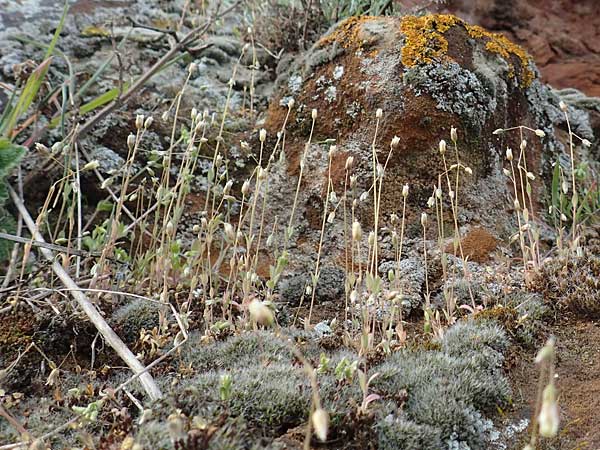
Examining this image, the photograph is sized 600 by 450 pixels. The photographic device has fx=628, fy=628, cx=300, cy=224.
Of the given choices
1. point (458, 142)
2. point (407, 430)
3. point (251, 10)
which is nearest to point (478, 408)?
point (407, 430)

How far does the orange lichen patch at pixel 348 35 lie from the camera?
12.0 ft

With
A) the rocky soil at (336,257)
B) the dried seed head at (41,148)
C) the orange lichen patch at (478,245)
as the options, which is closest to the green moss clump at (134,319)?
the rocky soil at (336,257)

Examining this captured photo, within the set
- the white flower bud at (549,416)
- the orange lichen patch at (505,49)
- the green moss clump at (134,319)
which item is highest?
the orange lichen patch at (505,49)

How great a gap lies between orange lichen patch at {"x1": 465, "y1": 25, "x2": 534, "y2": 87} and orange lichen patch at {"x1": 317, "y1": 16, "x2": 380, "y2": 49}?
0.60 m

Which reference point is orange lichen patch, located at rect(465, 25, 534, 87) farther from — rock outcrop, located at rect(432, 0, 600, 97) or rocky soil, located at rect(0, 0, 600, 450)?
rock outcrop, located at rect(432, 0, 600, 97)

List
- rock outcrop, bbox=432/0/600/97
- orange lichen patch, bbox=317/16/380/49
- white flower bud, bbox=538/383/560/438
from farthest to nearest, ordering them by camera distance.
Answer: rock outcrop, bbox=432/0/600/97, orange lichen patch, bbox=317/16/380/49, white flower bud, bbox=538/383/560/438

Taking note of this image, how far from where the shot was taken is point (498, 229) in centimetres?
334

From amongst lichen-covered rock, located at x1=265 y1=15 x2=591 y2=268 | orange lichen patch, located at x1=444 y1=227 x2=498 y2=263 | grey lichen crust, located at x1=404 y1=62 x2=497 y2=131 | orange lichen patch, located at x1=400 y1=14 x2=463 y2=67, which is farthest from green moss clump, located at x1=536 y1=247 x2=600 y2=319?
orange lichen patch, located at x1=400 y1=14 x2=463 y2=67

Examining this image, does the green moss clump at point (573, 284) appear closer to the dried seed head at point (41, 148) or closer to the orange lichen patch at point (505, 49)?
the orange lichen patch at point (505, 49)

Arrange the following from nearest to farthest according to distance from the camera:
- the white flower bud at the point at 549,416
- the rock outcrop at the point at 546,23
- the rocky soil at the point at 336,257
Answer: the white flower bud at the point at 549,416, the rocky soil at the point at 336,257, the rock outcrop at the point at 546,23

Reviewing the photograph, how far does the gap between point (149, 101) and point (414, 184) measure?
69.7 inches

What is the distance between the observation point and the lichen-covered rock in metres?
3.34

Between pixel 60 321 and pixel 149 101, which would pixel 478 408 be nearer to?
pixel 60 321

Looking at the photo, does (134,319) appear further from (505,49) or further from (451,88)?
(505,49)
